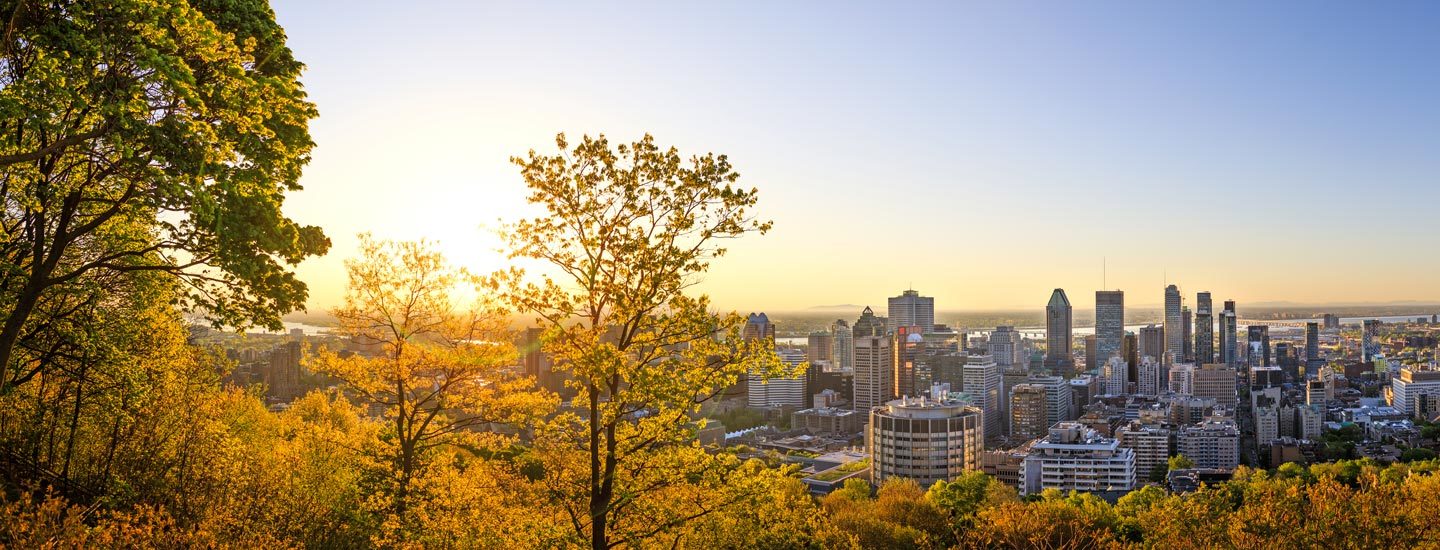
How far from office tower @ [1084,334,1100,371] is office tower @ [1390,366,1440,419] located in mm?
→ 53127

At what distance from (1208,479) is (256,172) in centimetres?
5861

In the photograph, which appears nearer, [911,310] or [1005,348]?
[1005,348]

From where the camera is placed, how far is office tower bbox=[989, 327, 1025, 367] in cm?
15625

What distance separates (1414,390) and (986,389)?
156ft

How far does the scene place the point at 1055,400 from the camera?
4107 inches

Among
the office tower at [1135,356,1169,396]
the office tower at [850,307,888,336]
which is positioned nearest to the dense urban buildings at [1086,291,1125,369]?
the office tower at [1135,356,1169,396]

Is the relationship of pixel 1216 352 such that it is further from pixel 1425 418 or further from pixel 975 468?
pixel 975 468

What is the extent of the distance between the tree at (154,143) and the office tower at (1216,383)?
125 m

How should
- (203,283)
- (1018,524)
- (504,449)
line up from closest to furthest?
(203,283)
(504,449)
(1018,524)

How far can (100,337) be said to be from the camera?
9.55 meters

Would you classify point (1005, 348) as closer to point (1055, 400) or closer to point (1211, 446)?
point (1055, 400)

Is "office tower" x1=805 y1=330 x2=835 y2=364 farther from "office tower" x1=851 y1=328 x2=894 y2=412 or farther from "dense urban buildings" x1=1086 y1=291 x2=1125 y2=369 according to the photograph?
"dense urban buildings" x1=1086 y1=291 x2=1125 y2=369

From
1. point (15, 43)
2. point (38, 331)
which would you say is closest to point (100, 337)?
point (38, 331)

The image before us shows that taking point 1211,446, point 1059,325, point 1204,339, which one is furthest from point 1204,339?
point 1211,446
